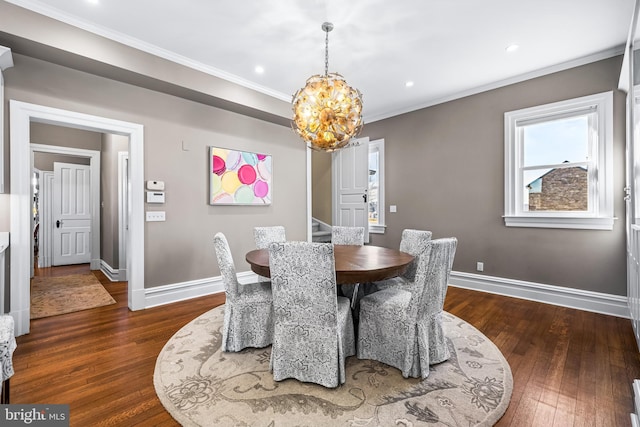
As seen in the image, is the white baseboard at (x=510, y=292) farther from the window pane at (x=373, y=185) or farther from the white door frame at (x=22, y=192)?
the window pane at (x=373, y=185)

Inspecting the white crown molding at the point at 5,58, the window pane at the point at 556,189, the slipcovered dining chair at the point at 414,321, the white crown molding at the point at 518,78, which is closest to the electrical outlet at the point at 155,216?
the white crown molding at the point at 5,58

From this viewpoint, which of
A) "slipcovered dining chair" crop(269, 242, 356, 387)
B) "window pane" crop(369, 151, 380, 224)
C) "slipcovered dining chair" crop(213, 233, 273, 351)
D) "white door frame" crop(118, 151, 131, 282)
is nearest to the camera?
"slipcovered dining chair" crop(269, 242, 356, 387)

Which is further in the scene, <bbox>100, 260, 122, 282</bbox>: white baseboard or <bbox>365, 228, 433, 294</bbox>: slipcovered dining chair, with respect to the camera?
<bbox>100, 260, 122, 282</bbox>: white baseboard

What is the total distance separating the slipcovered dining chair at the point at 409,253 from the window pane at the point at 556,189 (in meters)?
1.80

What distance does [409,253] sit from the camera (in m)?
2.92

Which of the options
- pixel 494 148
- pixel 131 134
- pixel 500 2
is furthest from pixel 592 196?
pixel 131 134

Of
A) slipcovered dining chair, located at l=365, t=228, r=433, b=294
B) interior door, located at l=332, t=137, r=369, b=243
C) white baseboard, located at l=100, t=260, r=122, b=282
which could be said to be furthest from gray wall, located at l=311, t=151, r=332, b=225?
white baseboard, located at l=100, t=260, r=122, b=282

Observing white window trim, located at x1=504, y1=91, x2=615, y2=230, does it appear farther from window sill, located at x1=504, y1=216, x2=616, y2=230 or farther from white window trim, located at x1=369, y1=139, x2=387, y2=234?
white window trim, located at x1=369, y1=139, x2=387, y2=234

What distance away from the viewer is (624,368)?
6.72 feet

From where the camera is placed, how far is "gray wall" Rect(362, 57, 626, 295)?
317 cm

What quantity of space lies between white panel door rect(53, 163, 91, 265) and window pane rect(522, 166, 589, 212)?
806cm

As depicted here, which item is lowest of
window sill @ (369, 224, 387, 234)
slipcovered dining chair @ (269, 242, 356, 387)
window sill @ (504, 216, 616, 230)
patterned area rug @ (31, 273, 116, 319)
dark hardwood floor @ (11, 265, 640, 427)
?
dark hardwood floor @ (11, 265, 640, 427)

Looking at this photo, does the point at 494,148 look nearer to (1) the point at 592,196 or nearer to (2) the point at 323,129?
(1) the point at 592,196

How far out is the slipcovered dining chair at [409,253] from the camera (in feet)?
8.65
